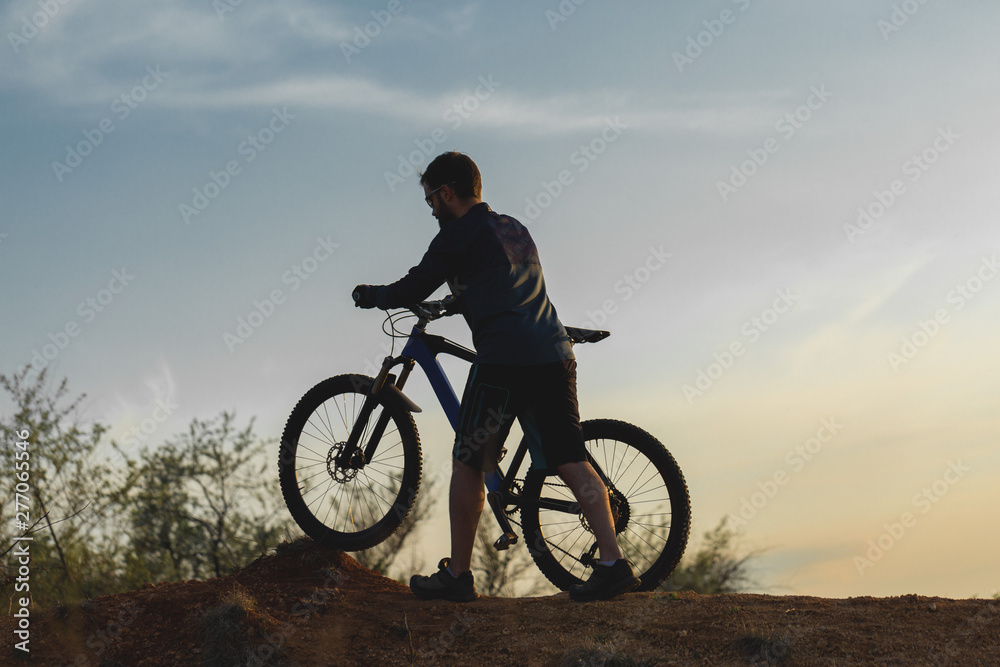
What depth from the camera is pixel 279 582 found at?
4.82 metres

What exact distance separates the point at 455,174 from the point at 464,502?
1699 millimetres

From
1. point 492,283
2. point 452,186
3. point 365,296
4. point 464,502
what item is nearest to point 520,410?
point 464,502

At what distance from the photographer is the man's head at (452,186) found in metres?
4.30

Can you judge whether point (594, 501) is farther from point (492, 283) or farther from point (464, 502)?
point (492, 283)

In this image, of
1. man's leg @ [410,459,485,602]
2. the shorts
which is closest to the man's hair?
the shorts

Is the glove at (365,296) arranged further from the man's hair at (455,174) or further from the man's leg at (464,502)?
the man's leg at (464,502)

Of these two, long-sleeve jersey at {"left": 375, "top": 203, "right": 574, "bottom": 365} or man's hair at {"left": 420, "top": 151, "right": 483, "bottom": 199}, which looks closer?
long-sleeve jersey at {"left": 375, "top": 203, "right": 574, "bottom": 365}

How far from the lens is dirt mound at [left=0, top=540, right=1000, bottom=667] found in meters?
3.78

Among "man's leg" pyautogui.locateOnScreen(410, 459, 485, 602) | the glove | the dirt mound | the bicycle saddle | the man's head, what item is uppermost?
the man's head

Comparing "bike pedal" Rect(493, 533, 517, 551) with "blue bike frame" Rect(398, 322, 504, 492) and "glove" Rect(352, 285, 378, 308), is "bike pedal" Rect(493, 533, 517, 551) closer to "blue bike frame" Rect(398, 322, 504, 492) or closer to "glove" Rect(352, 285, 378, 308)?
"blue bike frame" Rect(398, 322, 504, 492)

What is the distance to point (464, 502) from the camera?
4.29 metres

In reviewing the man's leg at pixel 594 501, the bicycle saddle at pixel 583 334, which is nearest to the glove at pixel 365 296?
the bicycle saddle at pixel 583 334

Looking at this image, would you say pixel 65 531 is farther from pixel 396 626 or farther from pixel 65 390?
pixel 396 626

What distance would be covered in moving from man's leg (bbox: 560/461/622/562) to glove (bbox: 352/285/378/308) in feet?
4.37
